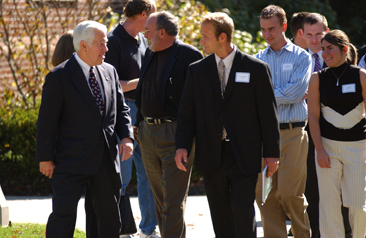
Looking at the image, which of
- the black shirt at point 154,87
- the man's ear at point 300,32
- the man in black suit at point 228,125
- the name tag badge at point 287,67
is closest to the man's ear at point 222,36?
the man in black suit at point 228,125

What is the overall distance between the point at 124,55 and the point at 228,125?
6.38ft

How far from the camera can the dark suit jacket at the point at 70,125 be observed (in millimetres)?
4410

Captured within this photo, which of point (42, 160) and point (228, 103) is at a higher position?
point (228, 103)

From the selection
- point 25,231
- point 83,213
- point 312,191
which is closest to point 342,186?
point 312,191

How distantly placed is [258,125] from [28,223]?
332 centimetres

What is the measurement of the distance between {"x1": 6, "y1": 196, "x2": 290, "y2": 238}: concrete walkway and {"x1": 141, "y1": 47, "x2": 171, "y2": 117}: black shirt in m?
1.67

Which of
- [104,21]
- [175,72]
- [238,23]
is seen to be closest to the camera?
[175,72]

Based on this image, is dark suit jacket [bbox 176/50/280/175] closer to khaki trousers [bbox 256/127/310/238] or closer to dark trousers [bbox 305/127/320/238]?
khaki trousers [bbox 256/127/310/238]

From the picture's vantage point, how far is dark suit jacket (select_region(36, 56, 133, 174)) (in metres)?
4.41

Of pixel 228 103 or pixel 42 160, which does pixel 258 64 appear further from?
pixel 42 160

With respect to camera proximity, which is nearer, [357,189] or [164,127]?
[357,189]

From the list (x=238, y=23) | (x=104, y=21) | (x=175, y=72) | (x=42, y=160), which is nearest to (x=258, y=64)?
(x=175, y=72)

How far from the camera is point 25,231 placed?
5.93 m

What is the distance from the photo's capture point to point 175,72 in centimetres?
523
